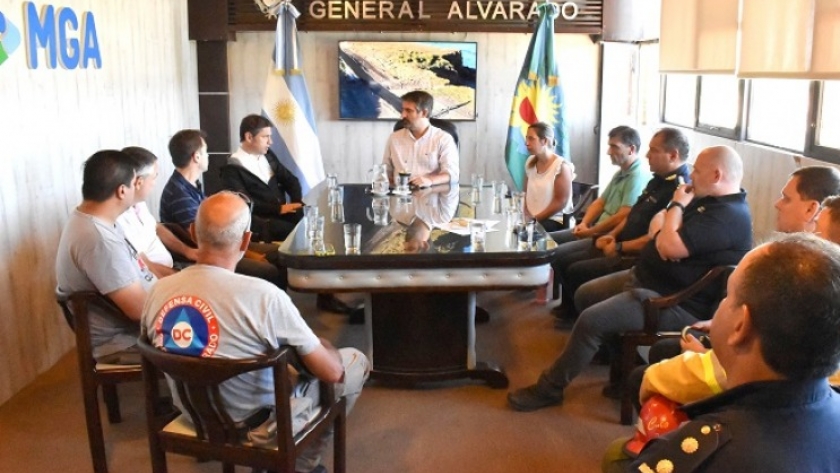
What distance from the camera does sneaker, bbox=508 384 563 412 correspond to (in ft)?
10.3

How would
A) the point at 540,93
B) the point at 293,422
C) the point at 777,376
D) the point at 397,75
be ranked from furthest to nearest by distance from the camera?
the point at 397,75
the point at 540,93
the point at 293,422
the point at 777,376

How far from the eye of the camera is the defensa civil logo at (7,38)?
3.25 meters

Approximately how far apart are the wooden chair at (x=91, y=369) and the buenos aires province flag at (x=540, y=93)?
13.2 feet

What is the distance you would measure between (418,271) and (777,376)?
191 centimetres

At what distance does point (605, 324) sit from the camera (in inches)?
117

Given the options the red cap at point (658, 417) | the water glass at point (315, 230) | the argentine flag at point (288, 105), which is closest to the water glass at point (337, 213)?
the water glass at point (315, 230)

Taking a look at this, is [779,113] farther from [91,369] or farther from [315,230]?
[91,369]

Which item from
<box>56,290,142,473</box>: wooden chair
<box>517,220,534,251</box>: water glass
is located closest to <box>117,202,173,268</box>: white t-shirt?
<box>56,290,142,473</box>: wooden chair

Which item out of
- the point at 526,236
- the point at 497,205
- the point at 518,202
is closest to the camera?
the point at 526,236

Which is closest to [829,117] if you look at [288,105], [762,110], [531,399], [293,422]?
[762,110]

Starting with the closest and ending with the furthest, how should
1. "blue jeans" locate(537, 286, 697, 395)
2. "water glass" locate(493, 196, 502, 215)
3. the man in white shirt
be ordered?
1. "blue jeans" locate(537, 286, 697, 395)
2. "water glass" locate(493, 196, 502, 215)
3. the man in white shirt

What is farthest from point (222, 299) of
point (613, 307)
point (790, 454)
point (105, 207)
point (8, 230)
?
point (8, 230)

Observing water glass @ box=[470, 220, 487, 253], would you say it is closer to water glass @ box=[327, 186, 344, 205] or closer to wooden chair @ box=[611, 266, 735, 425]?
wooden chair @ box=[611, 266, 735, 425]

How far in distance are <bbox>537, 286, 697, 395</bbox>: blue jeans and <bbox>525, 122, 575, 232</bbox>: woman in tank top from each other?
1443mm
